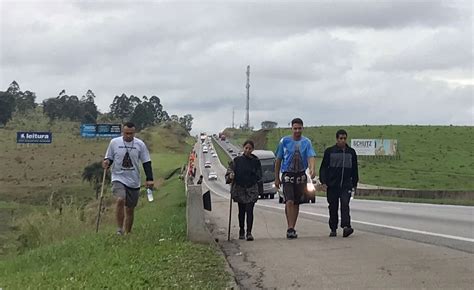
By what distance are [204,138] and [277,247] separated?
15291cm

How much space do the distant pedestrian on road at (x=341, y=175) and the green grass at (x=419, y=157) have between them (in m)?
40.4

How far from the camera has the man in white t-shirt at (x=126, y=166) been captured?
12242mm

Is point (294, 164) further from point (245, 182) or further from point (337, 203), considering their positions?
point (337, 203)

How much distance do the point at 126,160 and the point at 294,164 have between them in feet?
9.66

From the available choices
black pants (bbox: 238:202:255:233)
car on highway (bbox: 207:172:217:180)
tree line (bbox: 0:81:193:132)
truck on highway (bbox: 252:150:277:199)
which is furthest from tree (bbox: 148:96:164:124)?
black pants (bbox: 238:202:255:233)

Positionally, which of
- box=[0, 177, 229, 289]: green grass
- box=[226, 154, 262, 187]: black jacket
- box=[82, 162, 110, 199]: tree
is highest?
box=[226, 154, 262, 187]: black jacket

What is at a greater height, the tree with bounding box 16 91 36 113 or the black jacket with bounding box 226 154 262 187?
the tree with bounding box 16 91 36 113

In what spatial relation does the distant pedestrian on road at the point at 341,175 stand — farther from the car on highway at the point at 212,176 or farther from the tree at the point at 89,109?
the tree at the point at 89,109

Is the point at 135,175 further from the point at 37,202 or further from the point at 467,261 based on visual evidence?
the point at 37,202

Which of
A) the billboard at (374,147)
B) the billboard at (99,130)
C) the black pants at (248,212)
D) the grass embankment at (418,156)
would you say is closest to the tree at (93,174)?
the billboard at (99,130)

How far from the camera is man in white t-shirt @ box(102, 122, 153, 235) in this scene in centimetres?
1224

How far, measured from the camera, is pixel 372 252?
10.8 m

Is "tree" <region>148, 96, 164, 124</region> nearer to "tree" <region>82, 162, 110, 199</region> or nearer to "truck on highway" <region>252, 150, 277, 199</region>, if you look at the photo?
"tree" <region>82, 162, 110, 199</region>

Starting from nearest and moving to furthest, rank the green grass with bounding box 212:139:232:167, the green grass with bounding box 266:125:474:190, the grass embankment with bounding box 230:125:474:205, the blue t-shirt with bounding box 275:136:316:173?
the blue t-shirt with bounding box 275:136:316:173, the grass embankment with bounding box 230:125:474:205, the green grass with bounding box 266:125:474:190, the green grass with bounding box 212:139:232:167
